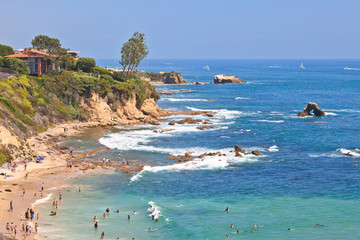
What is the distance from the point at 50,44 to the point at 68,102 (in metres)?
20.3

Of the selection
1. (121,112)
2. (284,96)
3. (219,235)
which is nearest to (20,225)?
(219,235)

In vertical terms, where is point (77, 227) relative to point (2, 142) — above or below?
below

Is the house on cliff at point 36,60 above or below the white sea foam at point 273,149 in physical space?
above

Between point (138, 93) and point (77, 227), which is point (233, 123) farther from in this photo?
point (77, 227)

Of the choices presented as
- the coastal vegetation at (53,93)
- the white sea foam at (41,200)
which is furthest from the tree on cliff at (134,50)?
the white sea foam at (41,200)

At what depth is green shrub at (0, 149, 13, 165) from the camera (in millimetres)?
63853

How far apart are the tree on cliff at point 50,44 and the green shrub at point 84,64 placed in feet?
21.1

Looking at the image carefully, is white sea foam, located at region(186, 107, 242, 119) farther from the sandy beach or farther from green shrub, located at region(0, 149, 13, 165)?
green shrub, located at region(0, 149, 13, 165)

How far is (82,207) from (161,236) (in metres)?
11.8

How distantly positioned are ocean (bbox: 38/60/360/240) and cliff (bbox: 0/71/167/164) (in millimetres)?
7866

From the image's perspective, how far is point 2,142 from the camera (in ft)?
221

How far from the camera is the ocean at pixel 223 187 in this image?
1788 inches

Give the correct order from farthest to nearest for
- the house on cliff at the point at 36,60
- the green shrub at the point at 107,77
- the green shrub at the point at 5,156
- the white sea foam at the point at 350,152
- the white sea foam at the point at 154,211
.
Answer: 1. the green shrub at the point at 107,77
2. the house on cliff at the point at 36,60
3. the white sea foam at the point at 350,152
4. the green shrub at the point at 5,156
5. the white sea foam at the point at 154,211

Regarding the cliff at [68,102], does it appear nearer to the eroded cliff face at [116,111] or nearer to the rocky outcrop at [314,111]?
the eroded cliff face at [116,111]
